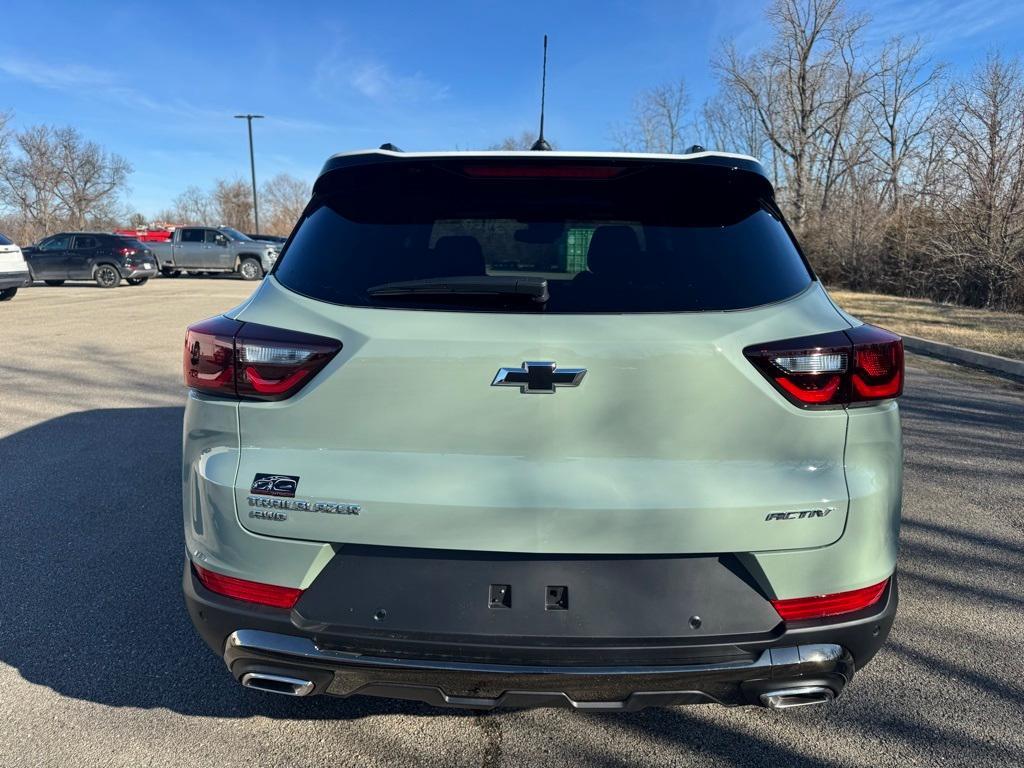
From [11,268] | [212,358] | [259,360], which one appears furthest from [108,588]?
[11,268]

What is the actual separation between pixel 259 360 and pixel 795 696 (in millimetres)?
1700

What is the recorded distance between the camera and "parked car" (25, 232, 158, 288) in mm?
22250

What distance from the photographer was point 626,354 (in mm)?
1751

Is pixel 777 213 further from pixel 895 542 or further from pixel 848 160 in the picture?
pixel 848 160

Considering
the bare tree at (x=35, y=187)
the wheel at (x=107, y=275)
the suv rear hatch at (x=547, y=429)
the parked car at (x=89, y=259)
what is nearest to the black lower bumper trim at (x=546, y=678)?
the suv rear hatch at (x=547, y=429)

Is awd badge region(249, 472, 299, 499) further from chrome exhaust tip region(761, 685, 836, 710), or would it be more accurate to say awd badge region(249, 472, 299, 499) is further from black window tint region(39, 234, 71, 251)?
black window tint region(39, 234, 71, 251)

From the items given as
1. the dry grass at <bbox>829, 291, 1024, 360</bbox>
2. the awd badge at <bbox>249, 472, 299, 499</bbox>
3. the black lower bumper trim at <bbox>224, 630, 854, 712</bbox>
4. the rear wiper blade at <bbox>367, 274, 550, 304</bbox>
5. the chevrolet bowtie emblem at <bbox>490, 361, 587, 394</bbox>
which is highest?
the rear wiper blade at <bbox>367, 274, 550, 304</bbox>

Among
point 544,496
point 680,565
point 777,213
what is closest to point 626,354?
point 544,496

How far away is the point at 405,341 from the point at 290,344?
31 centimetres

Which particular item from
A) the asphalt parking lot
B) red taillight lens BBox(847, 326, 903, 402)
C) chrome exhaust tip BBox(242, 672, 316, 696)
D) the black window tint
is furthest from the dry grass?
the black window tint

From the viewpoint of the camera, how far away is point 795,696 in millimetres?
1827

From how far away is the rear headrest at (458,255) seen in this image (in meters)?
1.97

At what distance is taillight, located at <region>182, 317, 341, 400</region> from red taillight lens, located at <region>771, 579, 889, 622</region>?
4.49 feet

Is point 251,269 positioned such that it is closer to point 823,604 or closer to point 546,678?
point 546,678
